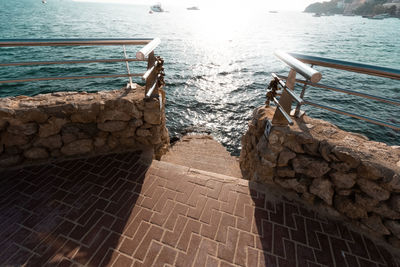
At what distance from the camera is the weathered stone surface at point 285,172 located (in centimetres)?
303

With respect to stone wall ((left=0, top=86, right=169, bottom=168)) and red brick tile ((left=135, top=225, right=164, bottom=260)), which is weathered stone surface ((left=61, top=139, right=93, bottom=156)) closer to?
stone wall ((left=0, top=86, right=169, bottom=168))

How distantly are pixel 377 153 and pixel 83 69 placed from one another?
20110 millimetres

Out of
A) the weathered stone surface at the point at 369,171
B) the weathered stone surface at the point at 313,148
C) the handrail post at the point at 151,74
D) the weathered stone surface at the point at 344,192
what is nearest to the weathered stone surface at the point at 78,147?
the handrail post at the point at 151,74

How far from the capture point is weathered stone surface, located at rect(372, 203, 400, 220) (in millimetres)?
2398

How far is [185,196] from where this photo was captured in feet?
9.93

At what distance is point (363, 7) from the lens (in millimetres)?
144250

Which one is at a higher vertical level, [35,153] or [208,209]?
[35,153]

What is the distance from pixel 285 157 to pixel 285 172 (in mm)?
241

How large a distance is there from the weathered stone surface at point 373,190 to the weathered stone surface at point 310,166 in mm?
392

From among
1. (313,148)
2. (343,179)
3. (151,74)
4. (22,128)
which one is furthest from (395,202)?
(22,128)

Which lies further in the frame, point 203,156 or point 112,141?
point 203,156

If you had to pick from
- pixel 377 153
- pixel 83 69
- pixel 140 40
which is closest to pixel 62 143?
pixel 140 40

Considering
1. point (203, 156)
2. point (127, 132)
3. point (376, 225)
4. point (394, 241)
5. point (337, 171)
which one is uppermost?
point (337, 171)

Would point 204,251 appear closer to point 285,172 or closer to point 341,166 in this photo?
point 285,172
